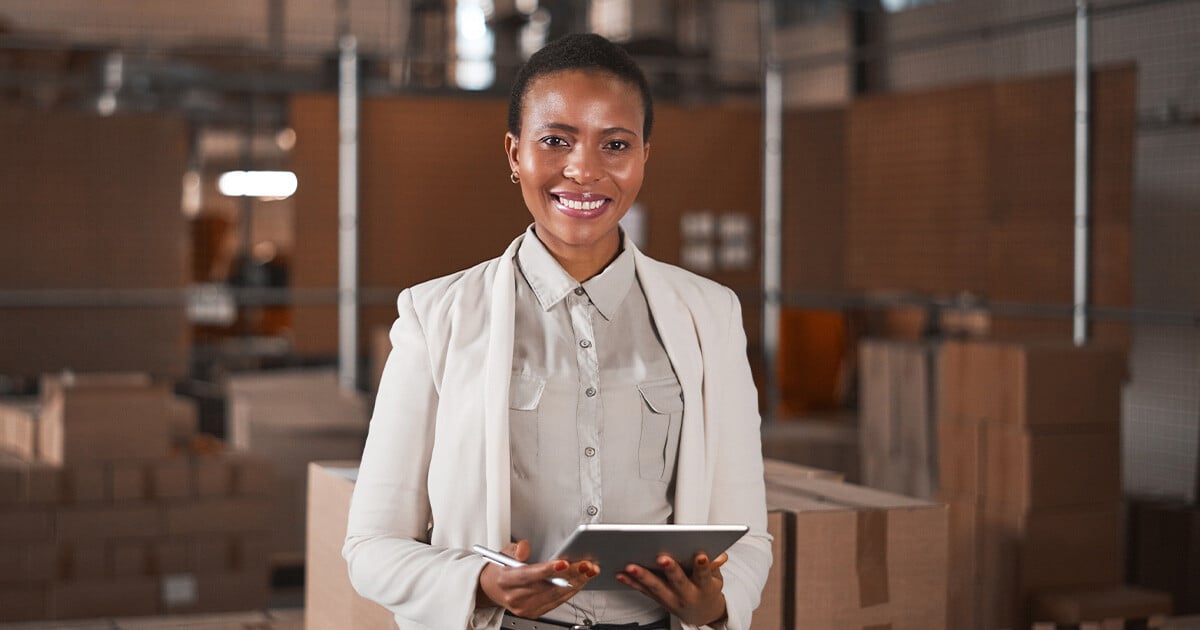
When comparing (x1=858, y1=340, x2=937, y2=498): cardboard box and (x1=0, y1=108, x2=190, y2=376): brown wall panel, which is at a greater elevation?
(x1=0, y1=108, x2=190, y2=376): brown wall panel

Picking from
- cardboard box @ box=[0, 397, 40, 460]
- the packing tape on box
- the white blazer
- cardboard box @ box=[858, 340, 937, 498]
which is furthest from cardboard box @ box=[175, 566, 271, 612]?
the white blazer

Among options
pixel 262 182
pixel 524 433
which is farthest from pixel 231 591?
pixel 262 182

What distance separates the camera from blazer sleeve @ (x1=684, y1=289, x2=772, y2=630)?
1.74 meters

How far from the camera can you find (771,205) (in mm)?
7367

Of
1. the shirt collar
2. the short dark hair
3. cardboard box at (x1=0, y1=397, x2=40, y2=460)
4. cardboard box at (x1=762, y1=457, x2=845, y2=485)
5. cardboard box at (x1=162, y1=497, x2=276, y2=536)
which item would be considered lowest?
cardboard box at (x1=162, y1=497, x2=276, y2=536)

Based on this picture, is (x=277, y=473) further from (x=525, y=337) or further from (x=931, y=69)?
(x=931, y=69)

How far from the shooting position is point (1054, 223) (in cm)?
569

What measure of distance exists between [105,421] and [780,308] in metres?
3.80

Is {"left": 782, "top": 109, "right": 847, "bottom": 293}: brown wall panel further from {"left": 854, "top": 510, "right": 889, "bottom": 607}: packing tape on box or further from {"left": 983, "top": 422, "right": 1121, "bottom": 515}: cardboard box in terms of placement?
{"left": 854, "top": 510, "right": 889, "bottom": 607}: packing tape on box

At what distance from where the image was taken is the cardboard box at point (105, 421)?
194 inches

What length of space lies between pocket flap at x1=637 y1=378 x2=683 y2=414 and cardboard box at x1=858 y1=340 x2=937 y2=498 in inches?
147

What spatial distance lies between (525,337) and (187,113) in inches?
338

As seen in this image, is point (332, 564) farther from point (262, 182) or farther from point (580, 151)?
point (262, 182)

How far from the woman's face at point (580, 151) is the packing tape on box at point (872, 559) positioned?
3.59ft
